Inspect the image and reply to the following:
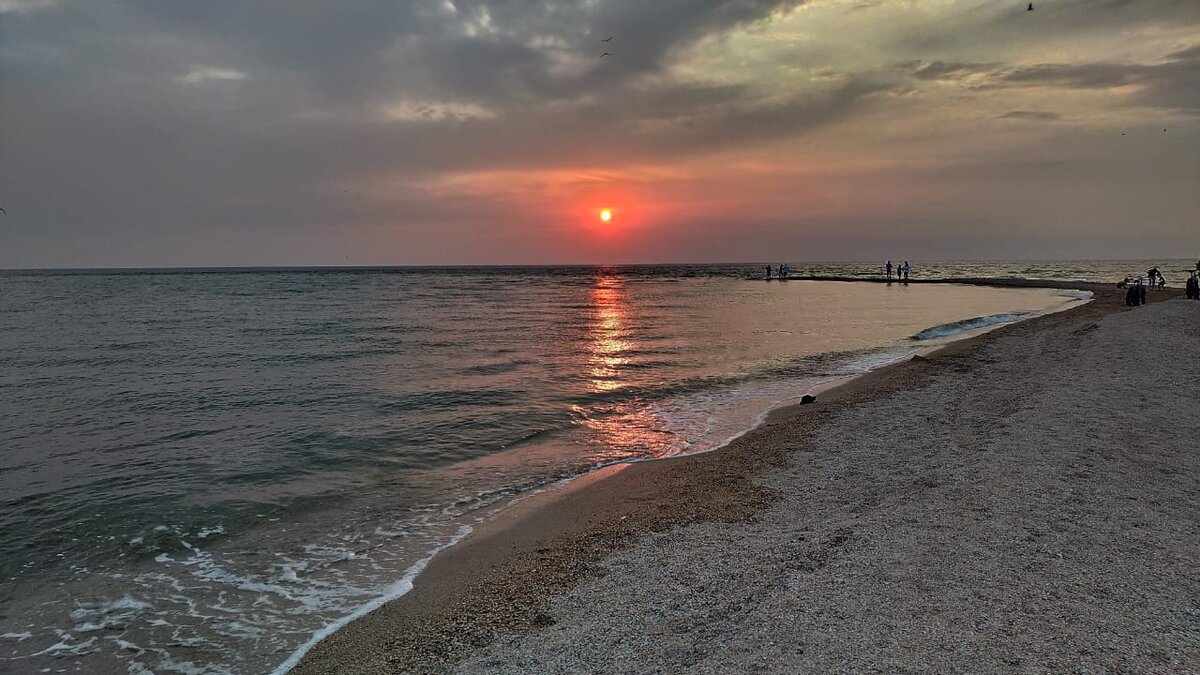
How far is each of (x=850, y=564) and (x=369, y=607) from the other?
4782 mm

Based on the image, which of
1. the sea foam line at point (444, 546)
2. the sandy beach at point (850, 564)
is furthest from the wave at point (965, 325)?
the sandy beach at point (850, 564)

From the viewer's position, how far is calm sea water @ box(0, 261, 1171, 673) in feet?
21.1

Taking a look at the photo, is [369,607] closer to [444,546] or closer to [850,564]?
[444,546]

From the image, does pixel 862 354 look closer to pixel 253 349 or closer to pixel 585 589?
pixel 585 589

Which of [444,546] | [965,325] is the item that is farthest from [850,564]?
[965,325]

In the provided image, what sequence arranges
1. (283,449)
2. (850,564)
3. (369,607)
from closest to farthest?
(850,564) < (369,607) < (283,449)

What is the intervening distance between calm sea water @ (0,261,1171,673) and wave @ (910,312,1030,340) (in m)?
0.36

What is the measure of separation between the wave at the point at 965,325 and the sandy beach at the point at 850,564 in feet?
59.1

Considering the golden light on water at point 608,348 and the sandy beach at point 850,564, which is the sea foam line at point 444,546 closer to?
the sandy beach at point 850,564

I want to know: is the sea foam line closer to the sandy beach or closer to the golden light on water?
the sandy beach

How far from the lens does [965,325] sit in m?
32.3

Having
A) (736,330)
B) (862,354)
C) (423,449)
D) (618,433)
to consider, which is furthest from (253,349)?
(862,354)

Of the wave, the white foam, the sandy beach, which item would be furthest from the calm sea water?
the sandy beach

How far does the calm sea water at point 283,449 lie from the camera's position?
6.42m
